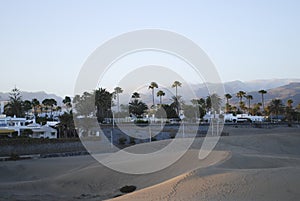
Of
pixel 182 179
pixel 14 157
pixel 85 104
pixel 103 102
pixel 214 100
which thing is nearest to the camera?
pixel 182 179

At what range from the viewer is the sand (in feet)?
53.0

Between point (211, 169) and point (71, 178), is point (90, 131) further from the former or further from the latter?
point (211, 169)

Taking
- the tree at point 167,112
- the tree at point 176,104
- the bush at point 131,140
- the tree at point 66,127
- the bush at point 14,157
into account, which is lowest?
the bush at point 14,157

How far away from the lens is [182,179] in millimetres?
18562

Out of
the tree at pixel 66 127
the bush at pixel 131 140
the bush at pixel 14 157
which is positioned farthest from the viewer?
the tree at pixel 66 127

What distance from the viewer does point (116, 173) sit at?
26469 mm

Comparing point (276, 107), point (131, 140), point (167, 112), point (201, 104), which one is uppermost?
point (201, 104)

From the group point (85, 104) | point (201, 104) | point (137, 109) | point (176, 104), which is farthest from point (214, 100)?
point (85, 104)

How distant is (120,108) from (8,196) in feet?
274

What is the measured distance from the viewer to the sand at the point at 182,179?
16156mm

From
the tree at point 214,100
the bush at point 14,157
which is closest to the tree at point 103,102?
the tree at point 214,100

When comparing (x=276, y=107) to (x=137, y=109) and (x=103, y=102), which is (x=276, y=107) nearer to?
(x=137, y=109)

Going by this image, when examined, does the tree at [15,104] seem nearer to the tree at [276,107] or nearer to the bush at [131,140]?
the bush at [131,140]

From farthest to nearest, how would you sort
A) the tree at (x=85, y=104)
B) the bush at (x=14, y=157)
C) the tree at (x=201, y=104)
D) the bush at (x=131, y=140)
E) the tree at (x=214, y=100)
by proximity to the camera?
the tree at (x=214, y=100) → the tree at (x=201, y=104) → the tree at (x=85, y=104) → the bush at (x=131, y=140) → the bush at (x=14, y=157)
